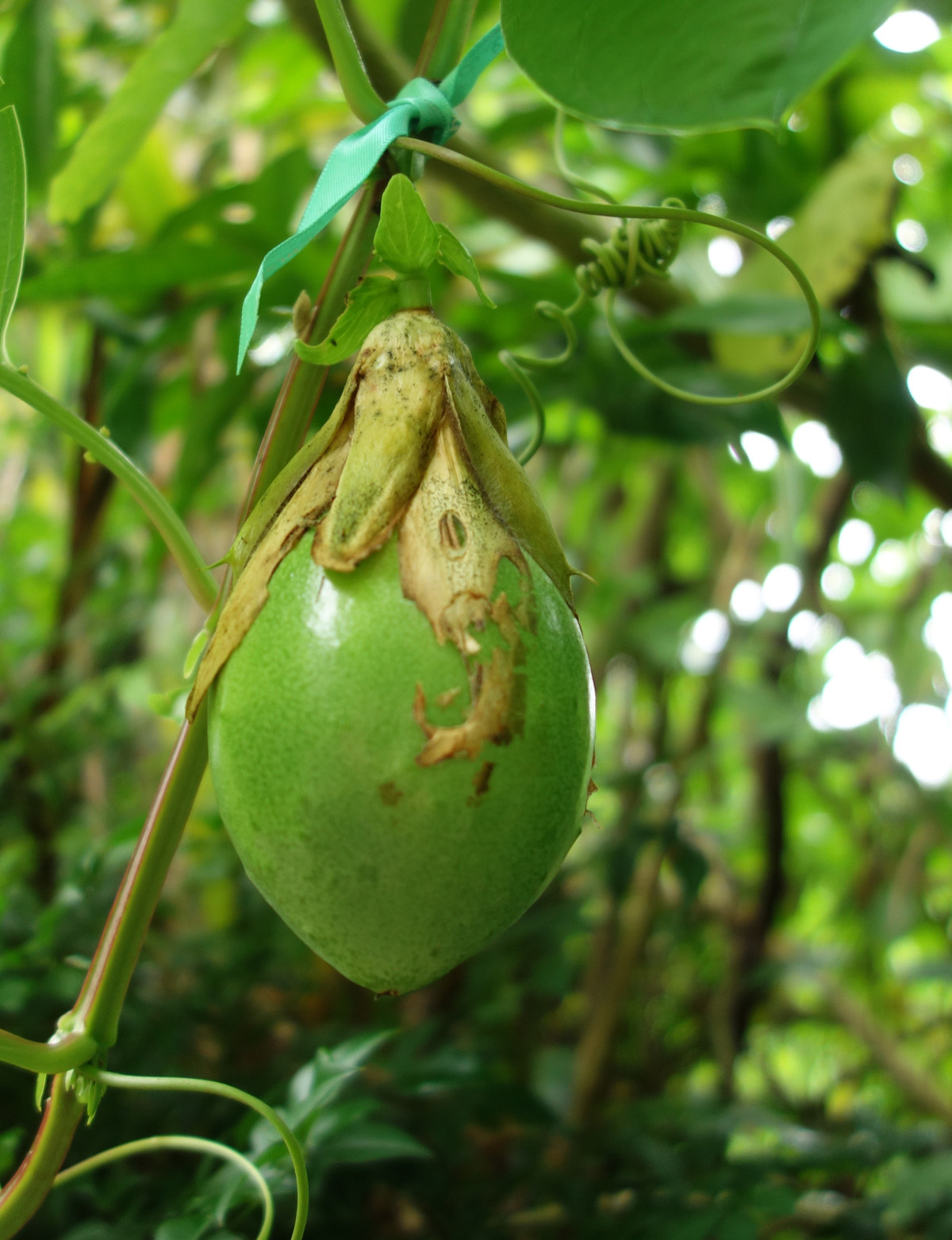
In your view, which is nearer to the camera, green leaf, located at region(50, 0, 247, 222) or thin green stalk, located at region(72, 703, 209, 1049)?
thin green stalk, located at region(72, 703, 209, 1049)

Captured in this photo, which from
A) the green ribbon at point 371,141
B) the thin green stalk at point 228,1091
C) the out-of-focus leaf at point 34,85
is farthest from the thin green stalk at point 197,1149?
the out-of-focus leaf at point 34,85

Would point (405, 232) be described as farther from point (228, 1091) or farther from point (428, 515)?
point (228, 1091)

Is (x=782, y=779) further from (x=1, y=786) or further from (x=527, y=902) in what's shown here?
(x=527, y=902)

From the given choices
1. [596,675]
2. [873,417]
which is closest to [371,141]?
[873,417]

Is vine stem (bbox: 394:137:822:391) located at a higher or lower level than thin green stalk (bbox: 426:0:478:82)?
lower

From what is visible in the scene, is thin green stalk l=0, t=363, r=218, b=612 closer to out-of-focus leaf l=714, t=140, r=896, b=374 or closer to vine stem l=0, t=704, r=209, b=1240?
vine stem l=0, t=704, r=209, b=1240

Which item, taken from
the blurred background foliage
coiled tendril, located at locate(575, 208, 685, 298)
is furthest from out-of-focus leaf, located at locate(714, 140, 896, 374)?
coiled tendril, located at locate(575, 208, 685, 298)

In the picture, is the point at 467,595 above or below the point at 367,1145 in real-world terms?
above
